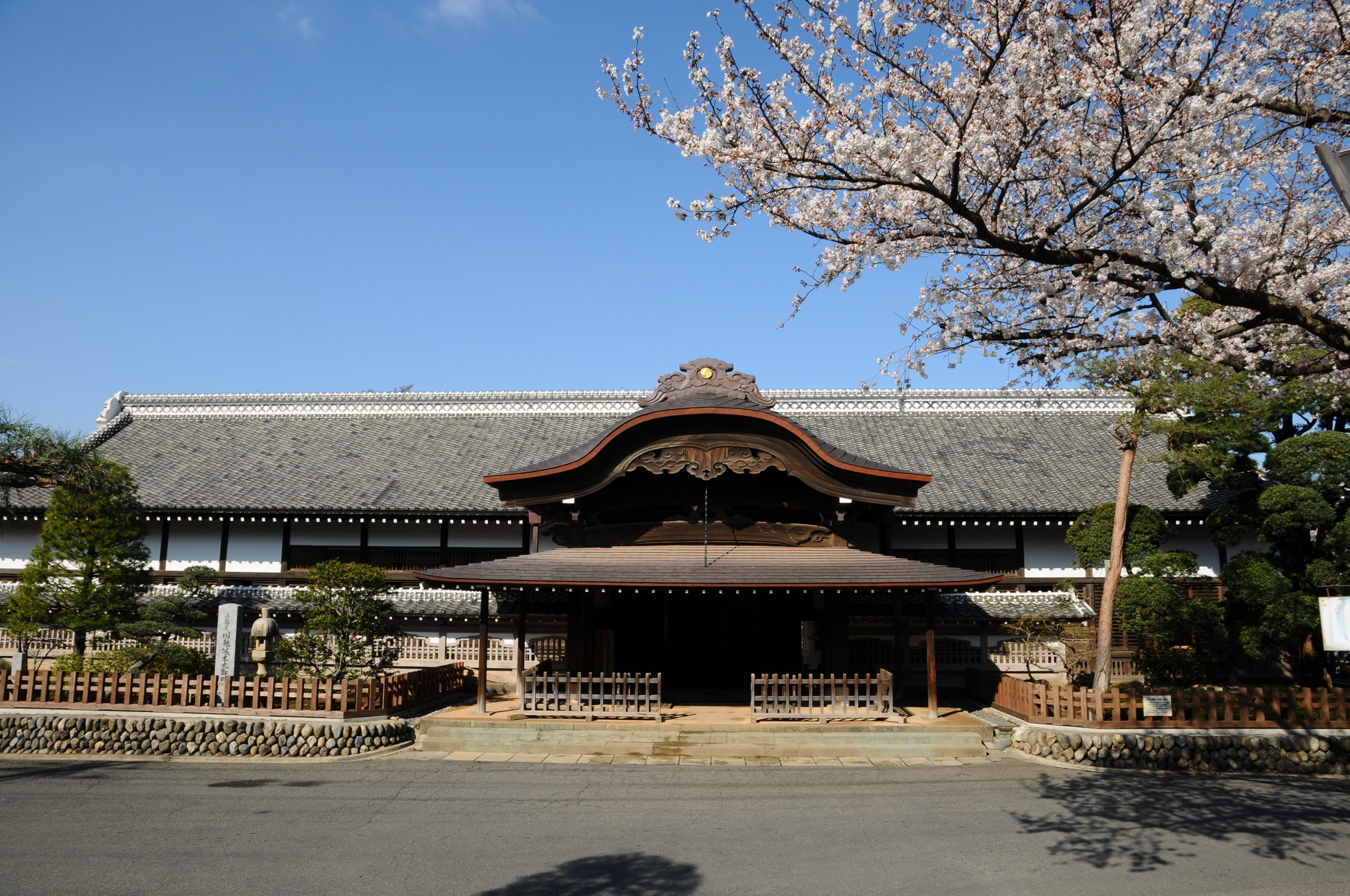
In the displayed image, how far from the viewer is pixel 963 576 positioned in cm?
1560

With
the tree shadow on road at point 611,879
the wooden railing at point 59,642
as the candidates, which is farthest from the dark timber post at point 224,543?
the tree shadow on road at point 611,879

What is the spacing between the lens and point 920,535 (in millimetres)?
20359

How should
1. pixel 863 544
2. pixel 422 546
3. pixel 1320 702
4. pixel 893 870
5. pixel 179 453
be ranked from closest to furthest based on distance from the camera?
pixel 893 870
pixel 1320 702
pixel 863 544
pixel 422 546
pixel 179 453

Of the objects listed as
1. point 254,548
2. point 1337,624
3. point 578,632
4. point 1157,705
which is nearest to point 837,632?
point 578,632

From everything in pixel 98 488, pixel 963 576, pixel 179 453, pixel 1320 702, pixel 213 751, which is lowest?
pixel 213 751

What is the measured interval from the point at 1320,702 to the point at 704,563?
1051 cm

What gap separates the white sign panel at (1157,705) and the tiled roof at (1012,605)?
14.4ft

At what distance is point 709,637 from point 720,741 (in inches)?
202

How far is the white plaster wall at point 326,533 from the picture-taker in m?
20.9

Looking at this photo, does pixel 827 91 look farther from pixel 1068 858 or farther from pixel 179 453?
pixel 179 453

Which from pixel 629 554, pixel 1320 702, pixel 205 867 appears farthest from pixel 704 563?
pixel 1320 702

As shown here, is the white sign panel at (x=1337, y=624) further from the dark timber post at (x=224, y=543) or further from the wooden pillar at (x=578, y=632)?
the dark timber post at (x=224, y=543)

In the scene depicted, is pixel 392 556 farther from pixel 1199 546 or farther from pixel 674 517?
pixel 1199 546

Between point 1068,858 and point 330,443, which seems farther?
point 330,443
